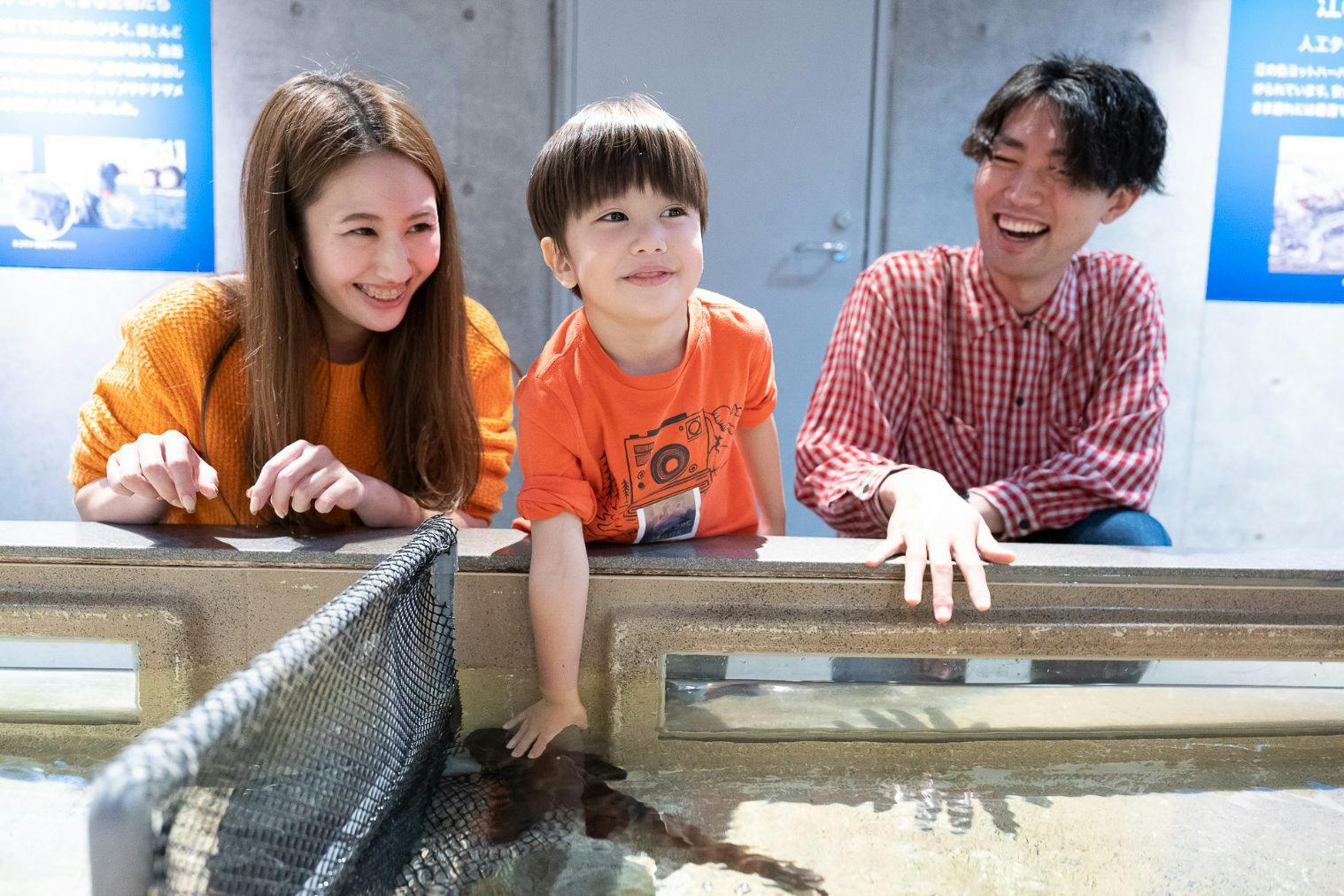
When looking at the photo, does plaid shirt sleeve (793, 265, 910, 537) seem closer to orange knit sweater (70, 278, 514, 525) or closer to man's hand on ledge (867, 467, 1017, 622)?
man's hand on ledge (867, 467, 1017, 622)

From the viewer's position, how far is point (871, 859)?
3.60 ft

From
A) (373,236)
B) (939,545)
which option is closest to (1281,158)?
(939,545)

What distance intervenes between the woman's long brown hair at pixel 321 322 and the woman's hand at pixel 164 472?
0.17 metres

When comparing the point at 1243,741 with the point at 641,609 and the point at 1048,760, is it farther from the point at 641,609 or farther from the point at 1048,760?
the point at 641,609

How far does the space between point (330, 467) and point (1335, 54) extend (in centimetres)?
427

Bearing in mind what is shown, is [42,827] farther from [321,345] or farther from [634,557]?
[321,345]

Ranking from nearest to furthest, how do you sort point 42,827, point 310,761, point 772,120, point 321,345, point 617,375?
point 310,761, point 42,827, point 617,375, point 321,345, point 772,120

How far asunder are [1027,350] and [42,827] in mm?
1834

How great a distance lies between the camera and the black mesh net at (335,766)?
0.62 m

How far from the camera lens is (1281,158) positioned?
4004 millimetres

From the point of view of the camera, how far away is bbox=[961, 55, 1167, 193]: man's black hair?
6.38 ft

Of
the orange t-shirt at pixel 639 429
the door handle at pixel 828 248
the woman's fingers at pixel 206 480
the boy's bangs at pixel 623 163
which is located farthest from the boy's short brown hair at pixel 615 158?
the door handle at pixel 828 248

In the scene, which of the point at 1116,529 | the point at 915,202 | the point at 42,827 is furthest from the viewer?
the point at 915,202

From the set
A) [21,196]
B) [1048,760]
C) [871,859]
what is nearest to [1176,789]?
[1048,760]
